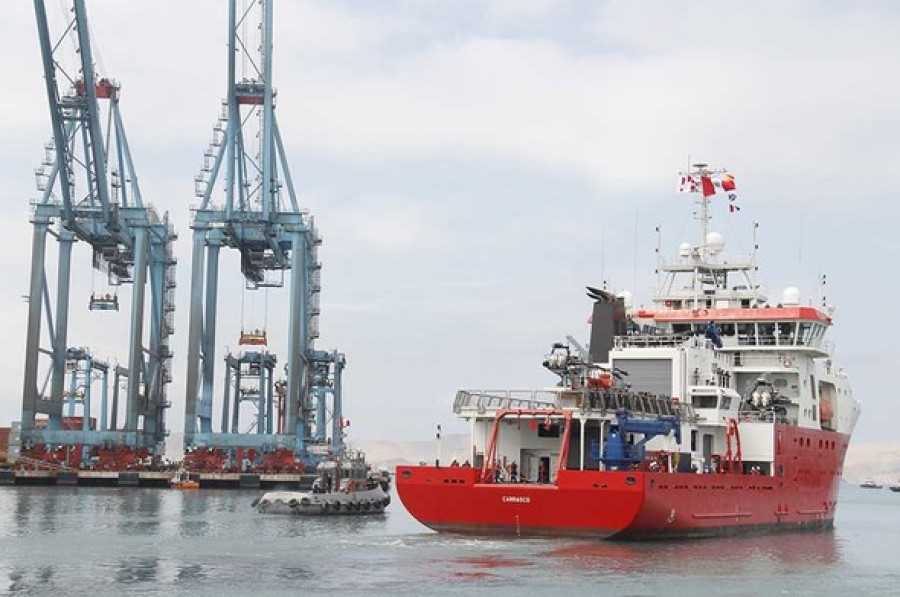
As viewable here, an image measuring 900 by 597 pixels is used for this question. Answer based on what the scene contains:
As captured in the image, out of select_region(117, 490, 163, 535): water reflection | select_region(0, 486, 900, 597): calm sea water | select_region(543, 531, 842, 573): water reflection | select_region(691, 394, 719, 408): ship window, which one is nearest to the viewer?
select_region(0, 486, 900, 597): calm sea water

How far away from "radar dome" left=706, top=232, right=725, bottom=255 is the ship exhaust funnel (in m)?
6.16

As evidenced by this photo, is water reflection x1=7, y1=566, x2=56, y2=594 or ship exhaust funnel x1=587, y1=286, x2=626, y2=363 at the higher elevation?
ship exhaust funnel x1=587, y1=286, x2=626, y2=363

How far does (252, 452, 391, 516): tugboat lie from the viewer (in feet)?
202

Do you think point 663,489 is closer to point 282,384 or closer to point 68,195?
point 68,195

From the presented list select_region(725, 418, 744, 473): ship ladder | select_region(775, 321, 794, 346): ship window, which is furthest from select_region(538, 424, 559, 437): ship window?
select_region(775, 321, 794, 346): ship window

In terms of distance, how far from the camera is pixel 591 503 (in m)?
40.5

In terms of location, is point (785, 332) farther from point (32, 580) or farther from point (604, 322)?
point (32, 580)

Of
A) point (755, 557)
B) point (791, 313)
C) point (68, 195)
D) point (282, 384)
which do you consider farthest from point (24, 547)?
point (282, 384)

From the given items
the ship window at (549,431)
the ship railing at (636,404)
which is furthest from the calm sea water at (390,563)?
the ship window at (549,431)

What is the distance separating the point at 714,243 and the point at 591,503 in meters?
19.2

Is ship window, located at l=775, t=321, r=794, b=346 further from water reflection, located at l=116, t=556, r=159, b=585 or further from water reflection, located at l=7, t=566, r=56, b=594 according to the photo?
water reflection, located at l=7, t=566, r=56, b=594

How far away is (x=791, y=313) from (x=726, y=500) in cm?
1020

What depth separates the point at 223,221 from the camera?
93188 millimetres

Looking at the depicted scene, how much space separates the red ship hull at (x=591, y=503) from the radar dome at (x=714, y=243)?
39.3ft
